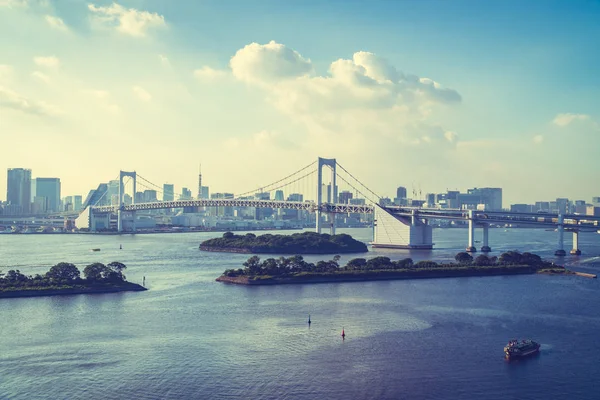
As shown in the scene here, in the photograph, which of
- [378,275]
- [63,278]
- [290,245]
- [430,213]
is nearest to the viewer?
[63,278]

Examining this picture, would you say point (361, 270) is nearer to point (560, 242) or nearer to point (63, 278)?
point (63, 278)

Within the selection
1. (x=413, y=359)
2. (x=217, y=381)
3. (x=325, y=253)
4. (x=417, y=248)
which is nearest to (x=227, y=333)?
(x=217, y=381)

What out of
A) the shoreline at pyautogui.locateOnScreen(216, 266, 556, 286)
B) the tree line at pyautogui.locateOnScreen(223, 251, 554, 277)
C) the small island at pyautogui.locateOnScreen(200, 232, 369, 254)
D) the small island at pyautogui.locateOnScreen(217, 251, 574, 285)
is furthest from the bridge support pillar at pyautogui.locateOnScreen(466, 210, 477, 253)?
the shoreline at pyautogui.locateOnScreen(216, 266, 556, 286)

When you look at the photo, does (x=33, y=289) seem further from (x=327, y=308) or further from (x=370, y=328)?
(x=370, y=328)

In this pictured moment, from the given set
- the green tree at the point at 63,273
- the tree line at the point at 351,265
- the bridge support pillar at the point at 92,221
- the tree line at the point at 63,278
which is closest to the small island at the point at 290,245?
the tree line at the point at 351,265

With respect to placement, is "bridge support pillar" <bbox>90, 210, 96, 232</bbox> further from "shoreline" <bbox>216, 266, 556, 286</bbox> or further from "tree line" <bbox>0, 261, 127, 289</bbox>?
"shoreline" <bbox>216, 266, 556, 286</bbox>

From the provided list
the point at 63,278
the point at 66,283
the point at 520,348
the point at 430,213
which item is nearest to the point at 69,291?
the point at 66,283

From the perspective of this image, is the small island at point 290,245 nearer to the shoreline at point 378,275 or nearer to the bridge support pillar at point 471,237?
the bridge support pillar at point 471,237
